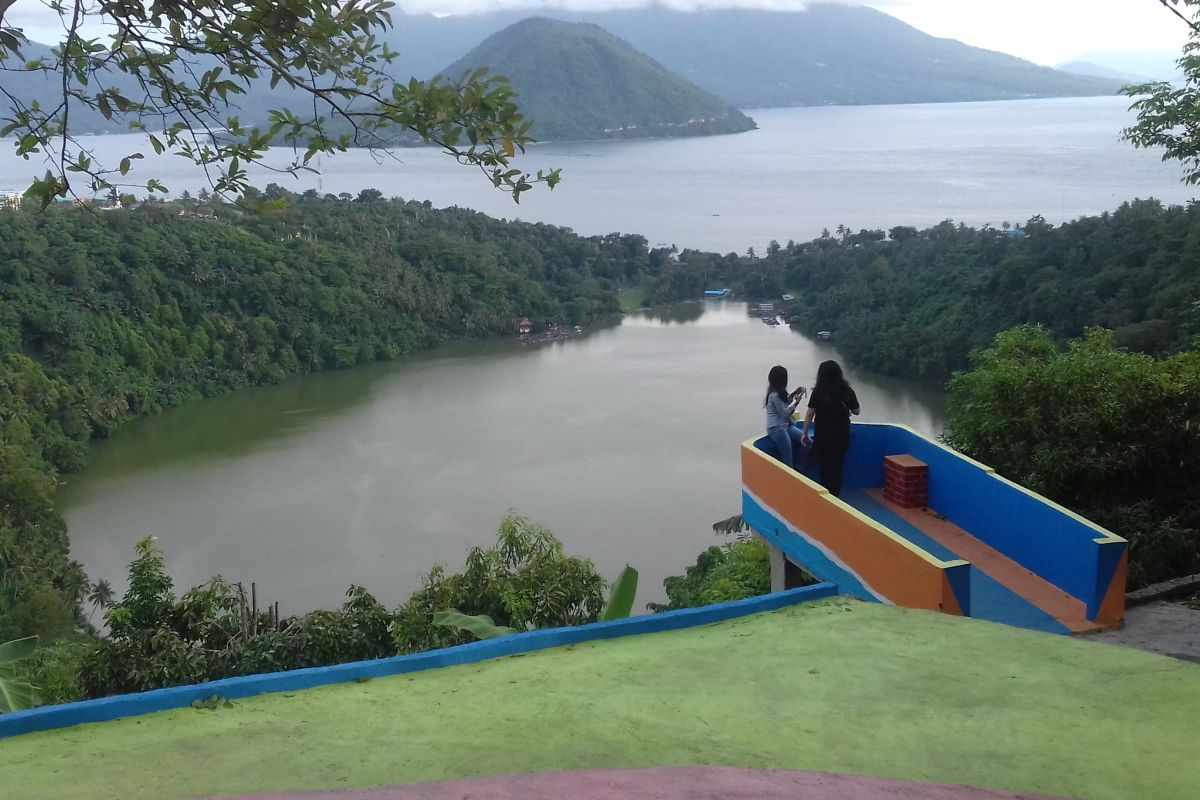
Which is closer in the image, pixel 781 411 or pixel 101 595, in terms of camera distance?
pixel 781 411

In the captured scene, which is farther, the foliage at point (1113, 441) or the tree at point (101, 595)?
the tree at point (101, 595)

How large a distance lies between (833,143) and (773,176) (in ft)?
79.3

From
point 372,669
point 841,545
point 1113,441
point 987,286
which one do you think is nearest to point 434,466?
point 987,286

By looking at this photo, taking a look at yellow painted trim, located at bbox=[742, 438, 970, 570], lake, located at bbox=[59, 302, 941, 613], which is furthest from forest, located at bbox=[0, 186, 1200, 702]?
yellow painted trim, located at bbox=[742, 438, 970, 570]

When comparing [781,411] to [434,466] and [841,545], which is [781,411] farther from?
[434,466]

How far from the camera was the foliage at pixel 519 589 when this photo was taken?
6242mm

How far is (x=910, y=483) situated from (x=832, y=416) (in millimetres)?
422

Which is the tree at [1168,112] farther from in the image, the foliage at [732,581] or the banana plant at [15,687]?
the banana plant at [15,687]

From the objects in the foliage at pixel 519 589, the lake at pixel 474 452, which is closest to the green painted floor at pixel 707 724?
the lake at pixel 474 452

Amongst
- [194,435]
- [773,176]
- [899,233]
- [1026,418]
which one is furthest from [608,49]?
[1026,418]

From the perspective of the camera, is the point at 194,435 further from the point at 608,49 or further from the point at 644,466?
the point at 608,49

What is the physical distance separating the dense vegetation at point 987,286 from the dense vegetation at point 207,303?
5975mm

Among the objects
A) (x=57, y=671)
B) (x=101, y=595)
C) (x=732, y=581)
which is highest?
(x=732, y=581)

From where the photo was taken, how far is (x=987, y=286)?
72.4 ft
